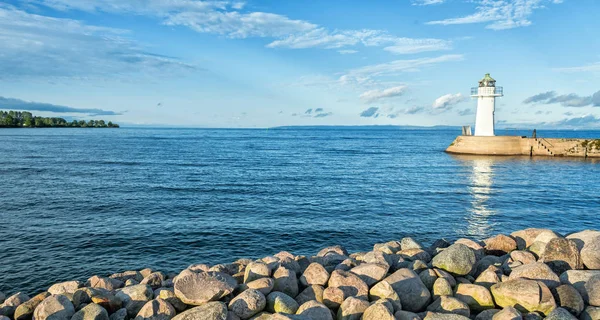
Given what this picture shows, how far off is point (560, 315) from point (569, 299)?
975 mm

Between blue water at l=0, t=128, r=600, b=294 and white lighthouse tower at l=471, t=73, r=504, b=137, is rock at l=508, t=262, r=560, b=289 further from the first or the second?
white lighthouse tower at l=471, t=73, r=504, b=137

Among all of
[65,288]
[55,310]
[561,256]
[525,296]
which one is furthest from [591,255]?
[65,288]

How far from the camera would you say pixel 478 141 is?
214 feet

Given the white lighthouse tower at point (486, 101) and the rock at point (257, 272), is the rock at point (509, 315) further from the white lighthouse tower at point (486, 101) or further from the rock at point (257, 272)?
the white lighthouse tower at point (486, 101)

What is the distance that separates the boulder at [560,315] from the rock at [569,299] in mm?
626

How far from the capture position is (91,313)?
764 cm

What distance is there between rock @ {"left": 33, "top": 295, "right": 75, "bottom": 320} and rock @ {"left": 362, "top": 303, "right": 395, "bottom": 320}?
558 cm

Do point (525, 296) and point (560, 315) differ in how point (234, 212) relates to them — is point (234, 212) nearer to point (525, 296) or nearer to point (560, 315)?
point (525, 296)

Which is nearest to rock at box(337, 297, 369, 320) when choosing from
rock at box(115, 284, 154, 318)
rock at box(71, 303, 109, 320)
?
rock at box(115, 284, 154, 318)

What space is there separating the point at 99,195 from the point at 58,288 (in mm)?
20645

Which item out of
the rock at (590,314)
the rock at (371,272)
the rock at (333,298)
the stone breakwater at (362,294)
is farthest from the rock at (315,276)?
the rock at (590,314)

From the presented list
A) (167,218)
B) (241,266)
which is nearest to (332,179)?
(167,218)

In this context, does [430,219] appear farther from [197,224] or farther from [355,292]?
[355,292]

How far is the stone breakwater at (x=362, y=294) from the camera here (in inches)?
302
